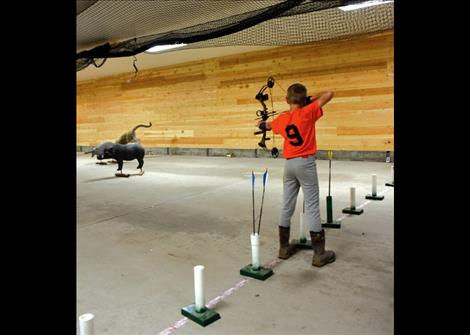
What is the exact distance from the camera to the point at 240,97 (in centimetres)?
1270

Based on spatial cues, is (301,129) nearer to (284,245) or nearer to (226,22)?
(284,245)

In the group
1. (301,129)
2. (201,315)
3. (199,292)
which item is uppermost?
(301,129)

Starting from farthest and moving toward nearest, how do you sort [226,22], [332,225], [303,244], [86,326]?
[226,22] → [332,225] → [303,244] → [86,326]

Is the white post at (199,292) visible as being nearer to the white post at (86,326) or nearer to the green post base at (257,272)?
the green post base at (257,272)

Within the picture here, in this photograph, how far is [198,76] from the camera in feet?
45.1

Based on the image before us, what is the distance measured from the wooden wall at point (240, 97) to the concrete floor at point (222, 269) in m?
4.88

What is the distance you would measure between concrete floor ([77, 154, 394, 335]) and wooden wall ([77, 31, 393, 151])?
4877 mm

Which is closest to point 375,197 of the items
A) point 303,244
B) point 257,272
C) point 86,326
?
point 303,244

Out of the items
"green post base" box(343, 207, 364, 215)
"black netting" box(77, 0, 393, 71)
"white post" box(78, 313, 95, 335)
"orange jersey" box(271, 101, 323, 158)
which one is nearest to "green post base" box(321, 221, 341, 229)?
"green post base" box(343, 207, 364, 215)

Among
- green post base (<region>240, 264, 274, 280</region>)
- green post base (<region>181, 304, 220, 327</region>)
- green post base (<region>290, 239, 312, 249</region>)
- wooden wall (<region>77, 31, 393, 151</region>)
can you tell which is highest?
wooden wall (<region>77, 31, 393, 151</region>)

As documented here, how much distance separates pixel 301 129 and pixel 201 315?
157 cm

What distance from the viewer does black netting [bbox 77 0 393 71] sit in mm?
5070

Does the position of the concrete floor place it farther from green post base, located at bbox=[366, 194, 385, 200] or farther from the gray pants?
the gray pants
